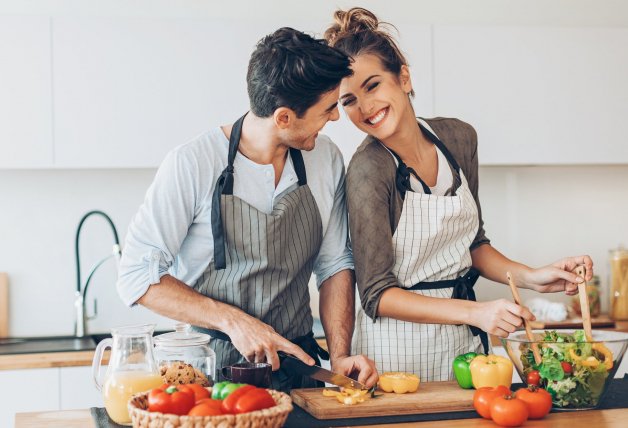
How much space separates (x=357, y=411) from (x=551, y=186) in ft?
8.27

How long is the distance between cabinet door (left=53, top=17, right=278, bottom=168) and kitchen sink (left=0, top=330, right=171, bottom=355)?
67 cm

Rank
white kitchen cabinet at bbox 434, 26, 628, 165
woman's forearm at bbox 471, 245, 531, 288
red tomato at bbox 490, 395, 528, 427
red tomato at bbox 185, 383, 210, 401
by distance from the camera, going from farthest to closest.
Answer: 1. white kitchen cabinet at bbox 434, 26, 628, 165
2. woman's forearm at bbox 471, 245, 531, 288
3. red tomato at bbox 490, 395, 528, 427
4. red tomato at bbox 185, 383, 210, 401

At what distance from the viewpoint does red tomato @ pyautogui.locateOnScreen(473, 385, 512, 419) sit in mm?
1626

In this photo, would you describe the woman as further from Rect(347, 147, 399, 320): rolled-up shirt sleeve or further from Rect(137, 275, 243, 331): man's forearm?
Rect(137, 275, 243, 331): man's forearm

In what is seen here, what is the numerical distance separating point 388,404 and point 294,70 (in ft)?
2.40

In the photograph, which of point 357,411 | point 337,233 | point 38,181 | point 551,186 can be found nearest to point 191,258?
point 337,233

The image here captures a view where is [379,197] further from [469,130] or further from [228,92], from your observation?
[228,92]

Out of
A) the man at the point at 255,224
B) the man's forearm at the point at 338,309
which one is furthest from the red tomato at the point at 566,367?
the man's forearm at the point at 338,309

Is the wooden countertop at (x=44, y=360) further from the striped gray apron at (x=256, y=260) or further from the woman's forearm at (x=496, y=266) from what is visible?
the woman's forearm at (x=496, y=266)

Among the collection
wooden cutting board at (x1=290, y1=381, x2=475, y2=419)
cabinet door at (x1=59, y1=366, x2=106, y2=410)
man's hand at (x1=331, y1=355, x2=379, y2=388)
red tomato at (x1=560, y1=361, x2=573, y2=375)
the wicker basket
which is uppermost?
red tomato at (x1=560, y1=361, x2=573, y2=375)

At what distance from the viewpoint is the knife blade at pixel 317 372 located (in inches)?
69.0

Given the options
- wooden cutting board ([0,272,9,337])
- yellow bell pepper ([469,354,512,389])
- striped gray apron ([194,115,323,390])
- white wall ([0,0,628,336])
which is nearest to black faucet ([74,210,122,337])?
white wall ([0,0,628,336])

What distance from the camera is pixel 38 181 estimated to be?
140 inches

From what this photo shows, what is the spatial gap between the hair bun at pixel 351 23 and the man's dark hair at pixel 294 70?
273mm
